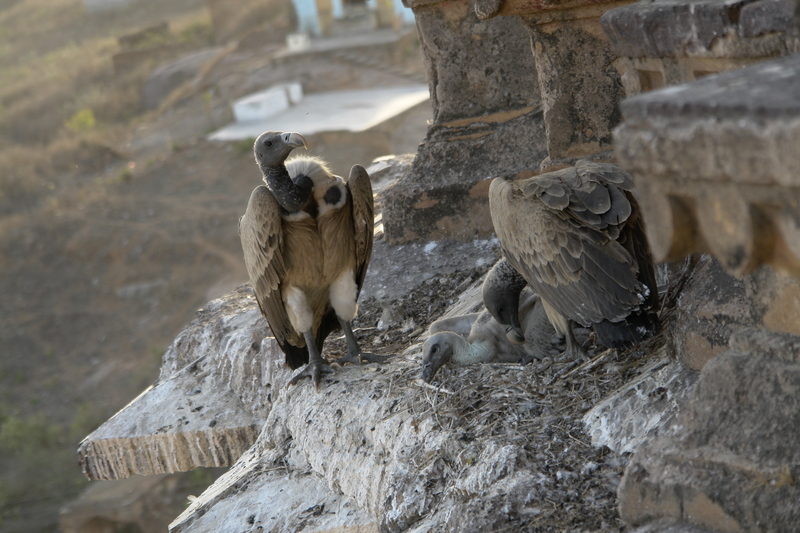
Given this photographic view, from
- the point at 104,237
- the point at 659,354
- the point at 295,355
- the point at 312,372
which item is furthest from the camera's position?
the point at 104,237

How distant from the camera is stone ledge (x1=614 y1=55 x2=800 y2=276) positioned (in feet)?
4.34

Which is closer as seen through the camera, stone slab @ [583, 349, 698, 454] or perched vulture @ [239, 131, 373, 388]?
stone slab @ [583, 349, 698, 454]

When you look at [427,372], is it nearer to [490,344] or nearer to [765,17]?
[490,344]

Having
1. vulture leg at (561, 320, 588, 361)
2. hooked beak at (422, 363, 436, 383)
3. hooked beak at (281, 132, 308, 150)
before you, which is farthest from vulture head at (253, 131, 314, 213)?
vulture leg at (561, 320, 588, 361)

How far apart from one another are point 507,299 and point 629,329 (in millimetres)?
821

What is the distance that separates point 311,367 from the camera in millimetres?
4586

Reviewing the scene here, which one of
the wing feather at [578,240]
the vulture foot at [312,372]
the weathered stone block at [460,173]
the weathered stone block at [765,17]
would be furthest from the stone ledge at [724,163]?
the weathered stone block at [460,173]

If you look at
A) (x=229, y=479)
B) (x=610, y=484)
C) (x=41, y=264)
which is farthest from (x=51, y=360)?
(x=610, y=484)

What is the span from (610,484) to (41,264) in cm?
1827

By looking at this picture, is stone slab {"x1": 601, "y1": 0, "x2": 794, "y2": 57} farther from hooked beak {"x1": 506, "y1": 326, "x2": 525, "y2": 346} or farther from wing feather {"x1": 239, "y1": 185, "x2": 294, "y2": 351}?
wing feather {"x1": 239, "y1": 185, "x2": 294, "y2": 351}

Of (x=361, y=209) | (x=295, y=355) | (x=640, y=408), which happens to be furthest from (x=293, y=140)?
(x=640, y=408)

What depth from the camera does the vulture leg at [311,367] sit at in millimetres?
4531

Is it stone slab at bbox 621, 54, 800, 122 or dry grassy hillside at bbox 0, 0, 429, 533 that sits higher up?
stone slab at bbox 621, 54, 800, 122

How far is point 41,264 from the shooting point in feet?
61.2
